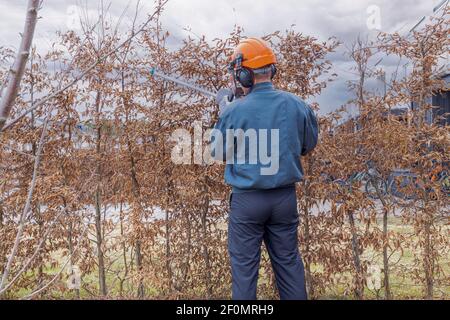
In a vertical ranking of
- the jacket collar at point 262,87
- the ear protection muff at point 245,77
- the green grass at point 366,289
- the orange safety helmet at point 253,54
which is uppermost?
the orange safety helmet at point 253,54

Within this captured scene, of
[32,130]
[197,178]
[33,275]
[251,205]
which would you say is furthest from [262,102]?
[33,275]

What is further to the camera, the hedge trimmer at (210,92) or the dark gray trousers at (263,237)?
the hedge trimmer at (210,92)

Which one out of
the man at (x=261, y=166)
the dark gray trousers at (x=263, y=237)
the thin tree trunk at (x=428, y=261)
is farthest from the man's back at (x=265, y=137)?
the thin tree trunk at (x=428, y=261)

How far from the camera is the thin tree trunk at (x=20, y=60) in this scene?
1.04 metres

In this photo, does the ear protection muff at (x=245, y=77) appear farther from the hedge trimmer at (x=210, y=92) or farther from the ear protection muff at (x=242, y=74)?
the hedge trimmer at (x=210, y=92)

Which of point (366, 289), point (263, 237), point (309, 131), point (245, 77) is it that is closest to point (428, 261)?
point (366, 289)

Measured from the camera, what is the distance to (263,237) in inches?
114

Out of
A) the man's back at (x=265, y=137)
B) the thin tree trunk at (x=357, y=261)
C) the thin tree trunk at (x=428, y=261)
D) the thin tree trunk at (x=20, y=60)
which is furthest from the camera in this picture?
the thin tree trunk at (x=357, y=261)

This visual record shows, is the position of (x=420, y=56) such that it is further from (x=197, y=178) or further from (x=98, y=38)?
(x=98, y=38)

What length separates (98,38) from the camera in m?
3.67

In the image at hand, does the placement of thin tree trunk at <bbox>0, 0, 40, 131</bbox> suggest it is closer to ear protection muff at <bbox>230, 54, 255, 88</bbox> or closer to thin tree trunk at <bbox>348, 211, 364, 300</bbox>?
ear protection muff at <bbox>230, 54, 255, 88</bbox>

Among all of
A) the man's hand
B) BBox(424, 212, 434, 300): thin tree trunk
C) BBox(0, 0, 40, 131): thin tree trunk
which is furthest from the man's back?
BBox(0, 0, 40, 131): thin tree trunk

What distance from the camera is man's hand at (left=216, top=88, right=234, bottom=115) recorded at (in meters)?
3.13
